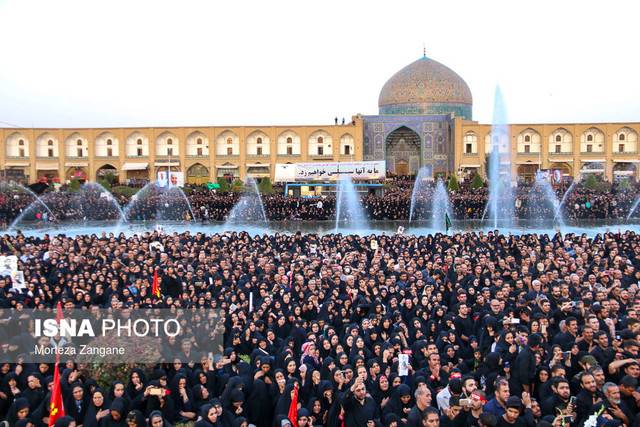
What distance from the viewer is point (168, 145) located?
44062mm

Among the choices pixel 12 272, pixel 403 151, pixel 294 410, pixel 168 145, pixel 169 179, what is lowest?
pixel 294 410

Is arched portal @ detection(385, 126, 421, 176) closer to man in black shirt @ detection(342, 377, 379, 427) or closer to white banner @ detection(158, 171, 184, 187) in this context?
white banner @ detection(158, 171, 184, 187)

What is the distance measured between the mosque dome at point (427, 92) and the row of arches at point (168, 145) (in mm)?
6718

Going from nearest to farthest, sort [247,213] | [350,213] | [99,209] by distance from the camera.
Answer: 1. [350,213]
2. [247,213]
3. [99,209]

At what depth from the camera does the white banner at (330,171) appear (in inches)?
1252

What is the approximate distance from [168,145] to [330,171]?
1629 cm

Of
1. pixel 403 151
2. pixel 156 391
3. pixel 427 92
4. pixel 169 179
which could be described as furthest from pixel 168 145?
pixel 156 391

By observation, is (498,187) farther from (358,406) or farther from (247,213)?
(358,406)

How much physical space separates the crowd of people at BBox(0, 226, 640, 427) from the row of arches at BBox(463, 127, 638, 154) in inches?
1202

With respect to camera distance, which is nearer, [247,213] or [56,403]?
[56,403]

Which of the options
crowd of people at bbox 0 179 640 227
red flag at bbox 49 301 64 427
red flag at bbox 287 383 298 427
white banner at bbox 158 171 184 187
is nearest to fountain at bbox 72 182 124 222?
crowd of people at bbox 0 179 640 227

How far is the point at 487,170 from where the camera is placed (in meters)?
41.8

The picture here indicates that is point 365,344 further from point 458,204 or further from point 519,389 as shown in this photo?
point 458,204

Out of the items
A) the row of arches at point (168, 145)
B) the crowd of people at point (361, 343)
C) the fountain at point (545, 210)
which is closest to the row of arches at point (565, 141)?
the row of arches at point (168, 145)
